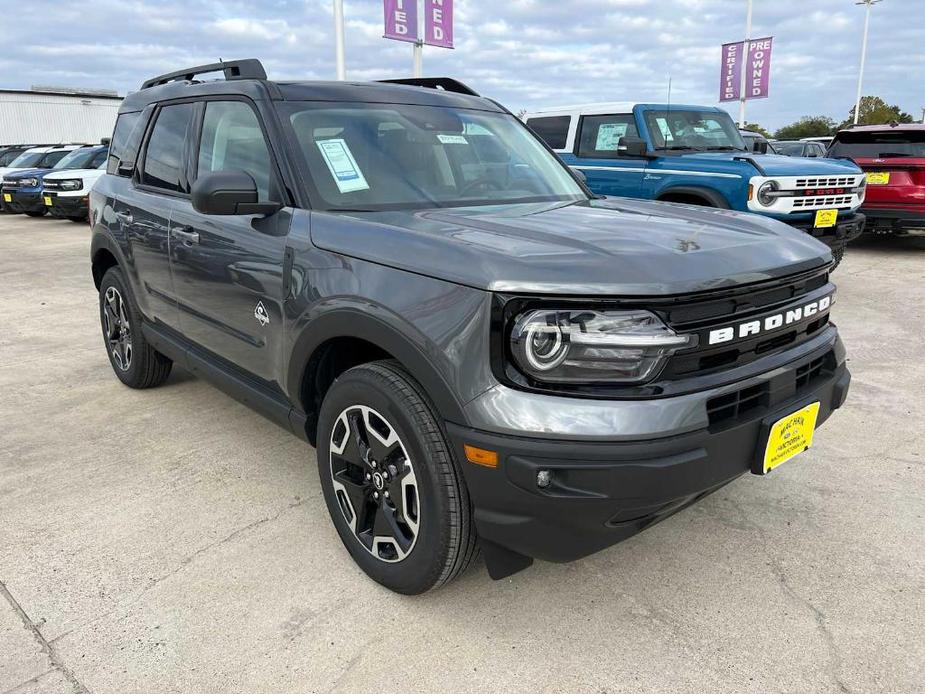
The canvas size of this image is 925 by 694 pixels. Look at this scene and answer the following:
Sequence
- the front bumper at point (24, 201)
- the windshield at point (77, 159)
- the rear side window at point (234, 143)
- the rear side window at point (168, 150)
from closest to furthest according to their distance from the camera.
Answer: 1. the rear side window at point (234, 143)
2. the rear side window at point (168, 150)
3. the windshield at point (77, 159)
4. the front bumper at point (24, 201)

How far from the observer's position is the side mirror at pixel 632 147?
7445mm

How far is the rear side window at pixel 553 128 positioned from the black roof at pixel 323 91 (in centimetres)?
479

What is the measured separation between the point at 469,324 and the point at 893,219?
912cm

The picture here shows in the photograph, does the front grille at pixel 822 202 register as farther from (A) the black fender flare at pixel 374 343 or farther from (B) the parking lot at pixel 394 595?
(A) the black fender flare at pixel 374 343

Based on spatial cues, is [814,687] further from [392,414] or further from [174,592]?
[174,592]

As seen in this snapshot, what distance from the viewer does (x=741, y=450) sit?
2.09 metres

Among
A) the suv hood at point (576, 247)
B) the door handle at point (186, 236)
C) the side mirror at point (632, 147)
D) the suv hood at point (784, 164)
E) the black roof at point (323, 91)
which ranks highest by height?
the black roof at point (323, 91)

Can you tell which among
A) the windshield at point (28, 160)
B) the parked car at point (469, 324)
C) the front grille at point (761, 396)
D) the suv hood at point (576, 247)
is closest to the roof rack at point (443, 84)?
the parked car at point (469, 324)

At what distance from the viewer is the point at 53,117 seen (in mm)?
37375

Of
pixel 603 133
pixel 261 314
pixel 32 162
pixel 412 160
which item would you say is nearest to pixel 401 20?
pixel 603 133

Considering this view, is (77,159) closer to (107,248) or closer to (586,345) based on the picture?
(107,248)

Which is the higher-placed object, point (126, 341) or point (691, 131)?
point (691, 131)

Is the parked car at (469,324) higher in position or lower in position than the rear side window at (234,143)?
lower

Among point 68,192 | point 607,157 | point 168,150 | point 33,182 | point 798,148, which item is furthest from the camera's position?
point 798,148
